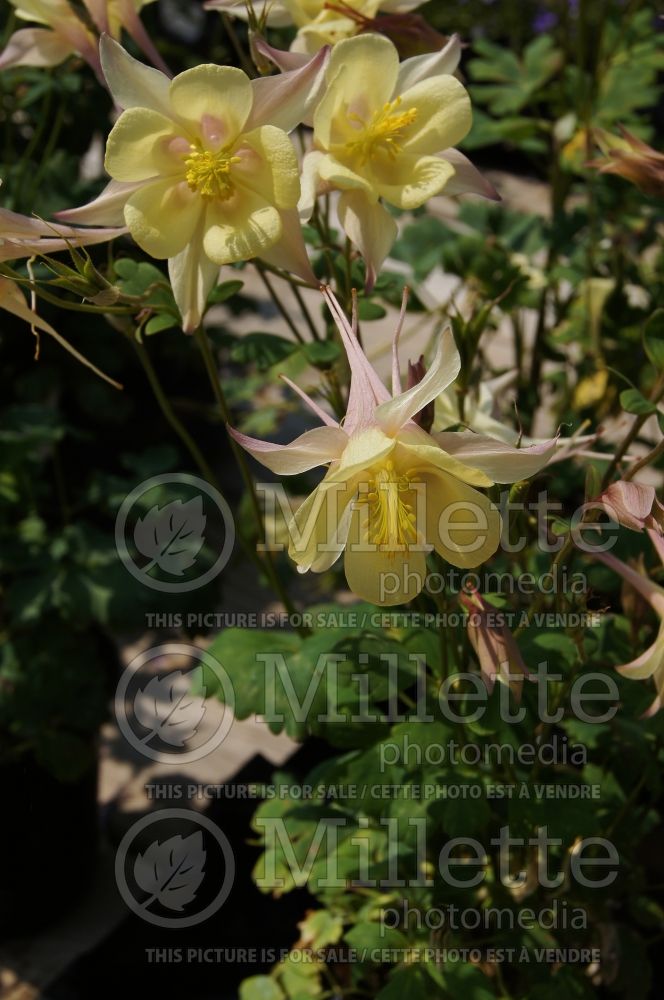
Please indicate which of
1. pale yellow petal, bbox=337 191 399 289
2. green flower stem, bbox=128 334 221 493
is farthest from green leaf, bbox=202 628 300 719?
pale yellow petal, bbox=337 191 399 289

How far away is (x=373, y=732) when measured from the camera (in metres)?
0.94

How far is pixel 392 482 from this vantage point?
26.3 inches

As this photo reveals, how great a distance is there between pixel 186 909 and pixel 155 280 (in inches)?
29.6

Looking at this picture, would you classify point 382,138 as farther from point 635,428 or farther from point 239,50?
point 635,428

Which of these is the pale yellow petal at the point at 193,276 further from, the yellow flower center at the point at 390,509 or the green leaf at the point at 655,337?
the green leaf at the point at 655,337

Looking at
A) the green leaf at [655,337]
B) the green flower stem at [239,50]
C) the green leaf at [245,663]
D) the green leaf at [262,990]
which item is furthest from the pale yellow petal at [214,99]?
the green leaf at [262,990]

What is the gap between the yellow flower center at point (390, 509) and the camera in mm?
669

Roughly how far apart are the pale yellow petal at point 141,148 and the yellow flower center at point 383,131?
13 cm

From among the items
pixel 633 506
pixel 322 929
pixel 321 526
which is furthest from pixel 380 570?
pixel 322 929

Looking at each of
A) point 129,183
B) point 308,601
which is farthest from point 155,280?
point 308,601

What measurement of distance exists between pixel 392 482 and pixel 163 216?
26cm

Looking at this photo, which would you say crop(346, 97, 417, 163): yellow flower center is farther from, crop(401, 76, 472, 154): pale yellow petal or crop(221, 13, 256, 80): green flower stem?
crop(221, 13, 256, 80): green flower stem

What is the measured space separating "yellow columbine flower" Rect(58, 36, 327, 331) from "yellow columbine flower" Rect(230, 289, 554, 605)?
0.30 feet

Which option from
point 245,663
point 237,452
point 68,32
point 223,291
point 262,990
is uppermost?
point 68,32
